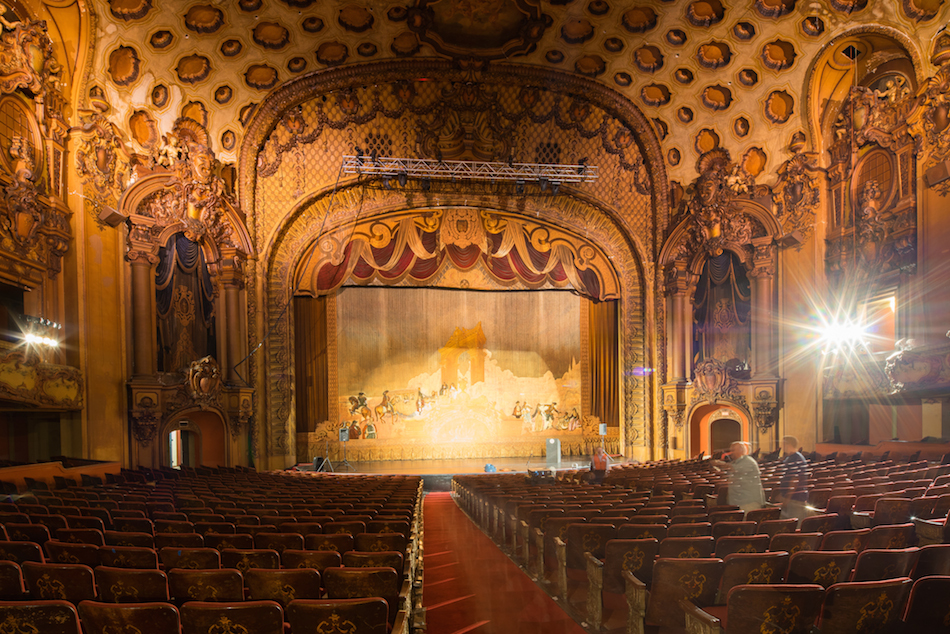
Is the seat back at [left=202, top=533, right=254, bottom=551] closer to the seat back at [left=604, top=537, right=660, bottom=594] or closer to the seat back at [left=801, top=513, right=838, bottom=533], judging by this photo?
the seat back at [left=604, top=537, right=660, bottom=594]

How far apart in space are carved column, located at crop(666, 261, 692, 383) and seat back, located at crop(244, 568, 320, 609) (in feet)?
60.8

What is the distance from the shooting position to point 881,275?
15.1 metres

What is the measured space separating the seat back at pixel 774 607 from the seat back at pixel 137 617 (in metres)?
2.65

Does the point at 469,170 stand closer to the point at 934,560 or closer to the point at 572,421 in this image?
the point at 572,421

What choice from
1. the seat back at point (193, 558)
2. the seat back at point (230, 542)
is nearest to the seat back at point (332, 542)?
the seat back at point (230, 542)

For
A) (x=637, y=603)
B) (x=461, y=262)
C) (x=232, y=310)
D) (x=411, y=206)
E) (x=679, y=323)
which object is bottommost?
(x=637, y=603)

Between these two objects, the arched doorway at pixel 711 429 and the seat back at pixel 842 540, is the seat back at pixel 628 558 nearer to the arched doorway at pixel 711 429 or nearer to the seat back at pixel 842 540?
the seat back at pixel 842 540

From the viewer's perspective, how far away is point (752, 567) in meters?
3.57

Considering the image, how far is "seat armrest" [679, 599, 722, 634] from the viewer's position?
9.90 ft

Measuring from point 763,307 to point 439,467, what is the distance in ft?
37.2

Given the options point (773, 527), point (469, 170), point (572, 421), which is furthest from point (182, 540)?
point (572, 421)

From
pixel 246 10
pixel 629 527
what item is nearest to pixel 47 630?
pixel 629 527

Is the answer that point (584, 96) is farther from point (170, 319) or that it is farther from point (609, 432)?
point (170, 319)

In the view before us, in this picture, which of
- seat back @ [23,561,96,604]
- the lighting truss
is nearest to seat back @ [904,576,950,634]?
seat back @ [23,561,96,604]
